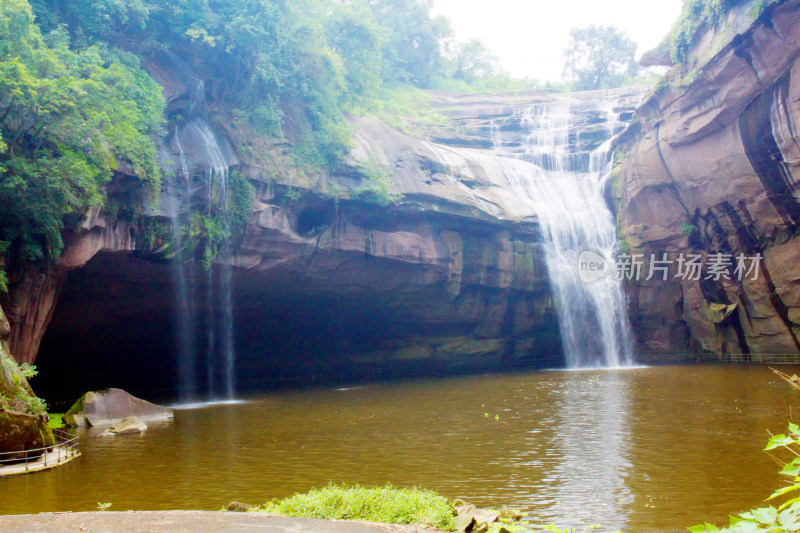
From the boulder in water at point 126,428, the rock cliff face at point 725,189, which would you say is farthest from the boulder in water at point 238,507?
the rock cliff face at point 725,189

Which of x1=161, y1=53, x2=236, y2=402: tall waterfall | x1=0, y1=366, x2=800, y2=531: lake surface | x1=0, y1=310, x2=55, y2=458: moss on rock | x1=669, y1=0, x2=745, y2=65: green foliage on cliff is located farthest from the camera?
x1=669, y1=0, x2=745, y2=65: green foliage on cliff

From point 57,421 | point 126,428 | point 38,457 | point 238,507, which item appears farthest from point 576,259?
point 238,507

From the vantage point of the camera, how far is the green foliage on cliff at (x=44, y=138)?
1577 centimetres

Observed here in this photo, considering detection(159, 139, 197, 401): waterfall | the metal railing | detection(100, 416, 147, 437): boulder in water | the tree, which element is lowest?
detection(100, 416, 147, 437): boulder in water

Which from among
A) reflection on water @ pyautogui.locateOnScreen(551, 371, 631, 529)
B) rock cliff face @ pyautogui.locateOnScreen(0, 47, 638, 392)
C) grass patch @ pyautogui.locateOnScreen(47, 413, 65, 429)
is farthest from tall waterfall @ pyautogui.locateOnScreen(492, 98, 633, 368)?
grass patch @ pyautogui.locateOnScreen(47, 413, 65, 429)

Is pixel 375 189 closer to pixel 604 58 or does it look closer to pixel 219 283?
pixel 219 283

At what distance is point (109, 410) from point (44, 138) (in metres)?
7.82

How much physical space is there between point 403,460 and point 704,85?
72.5 feet

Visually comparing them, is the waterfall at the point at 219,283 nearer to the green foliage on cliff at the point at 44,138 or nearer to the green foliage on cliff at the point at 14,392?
the green foliage on cliff at the point at 44,138

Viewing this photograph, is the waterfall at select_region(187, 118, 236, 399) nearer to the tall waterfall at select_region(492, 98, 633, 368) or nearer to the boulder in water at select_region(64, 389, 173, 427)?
the boulder in water at select_region(64, 389, 173, 427)

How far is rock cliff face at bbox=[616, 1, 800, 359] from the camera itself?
23.4 meters

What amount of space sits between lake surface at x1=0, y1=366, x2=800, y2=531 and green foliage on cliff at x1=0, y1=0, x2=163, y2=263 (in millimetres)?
5703

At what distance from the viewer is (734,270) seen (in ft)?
94.9

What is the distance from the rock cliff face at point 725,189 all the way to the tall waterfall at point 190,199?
19665 millimetres
